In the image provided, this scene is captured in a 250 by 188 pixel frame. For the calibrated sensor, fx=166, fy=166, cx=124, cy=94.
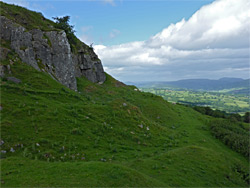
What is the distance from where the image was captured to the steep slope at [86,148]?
13.1m

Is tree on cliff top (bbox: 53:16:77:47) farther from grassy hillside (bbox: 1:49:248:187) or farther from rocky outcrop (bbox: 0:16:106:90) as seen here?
grassy hillside (bbox: 1:49:248:187)

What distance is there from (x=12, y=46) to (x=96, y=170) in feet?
107

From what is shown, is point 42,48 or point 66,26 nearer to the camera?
point 42,48

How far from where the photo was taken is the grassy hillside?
43.1 feet

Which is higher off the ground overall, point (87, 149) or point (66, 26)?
point (66, 26)

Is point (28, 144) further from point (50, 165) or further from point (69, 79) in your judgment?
point (69, 79)

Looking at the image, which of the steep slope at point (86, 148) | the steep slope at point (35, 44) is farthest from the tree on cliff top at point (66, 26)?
the steep slope at point (86, 148)

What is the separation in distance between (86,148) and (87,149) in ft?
0.66

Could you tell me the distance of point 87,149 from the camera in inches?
727

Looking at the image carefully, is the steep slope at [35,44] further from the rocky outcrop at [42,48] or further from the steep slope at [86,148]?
the steep slope at [86,148]

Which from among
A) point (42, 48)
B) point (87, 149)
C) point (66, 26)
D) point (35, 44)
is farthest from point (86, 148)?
point (66, 26)

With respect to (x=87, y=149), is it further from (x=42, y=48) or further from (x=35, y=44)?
(x=35, y=44)

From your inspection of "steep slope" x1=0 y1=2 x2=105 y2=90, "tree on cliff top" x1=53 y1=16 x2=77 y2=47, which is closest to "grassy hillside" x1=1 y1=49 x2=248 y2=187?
"steep slope" x1=0 y1=2 x2=105 y2=90

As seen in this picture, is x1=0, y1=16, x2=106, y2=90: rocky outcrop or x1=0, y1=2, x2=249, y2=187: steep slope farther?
x1=0, y1=16, x2=106, y2=90: rocky outcrop
